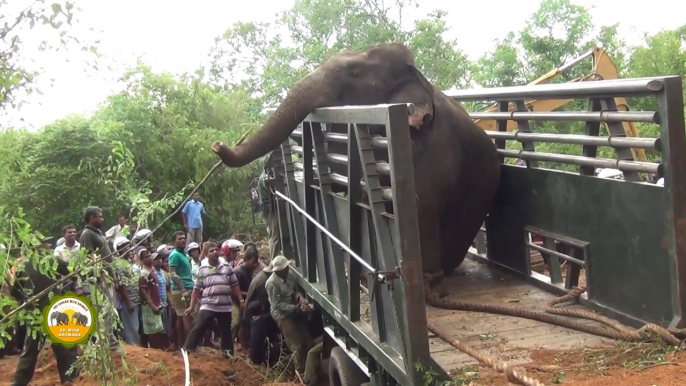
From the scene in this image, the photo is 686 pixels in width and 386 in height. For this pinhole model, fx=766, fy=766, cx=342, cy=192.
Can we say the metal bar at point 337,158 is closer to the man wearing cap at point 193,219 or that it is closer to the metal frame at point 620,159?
the metal frame at point 620,159

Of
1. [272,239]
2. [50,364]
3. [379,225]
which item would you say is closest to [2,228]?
[379,225]

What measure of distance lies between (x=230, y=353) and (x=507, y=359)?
5523 millimetres

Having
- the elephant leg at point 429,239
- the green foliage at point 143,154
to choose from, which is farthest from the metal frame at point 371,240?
the green foliage at point 143,154

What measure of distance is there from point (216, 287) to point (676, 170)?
19.4ft

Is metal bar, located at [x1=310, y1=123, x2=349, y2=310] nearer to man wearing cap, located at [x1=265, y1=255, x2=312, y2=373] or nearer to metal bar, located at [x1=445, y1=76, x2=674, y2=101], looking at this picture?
metal bar, located at [x1=445, y1=76, x2=674, y2=101]

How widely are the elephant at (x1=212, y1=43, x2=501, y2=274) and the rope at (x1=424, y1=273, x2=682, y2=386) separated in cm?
47

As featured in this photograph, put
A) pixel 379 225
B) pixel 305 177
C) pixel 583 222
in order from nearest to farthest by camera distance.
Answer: pixel 379 225
pixel 583 222
pixel 305 177

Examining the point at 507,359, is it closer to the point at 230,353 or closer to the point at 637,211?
the point at 637,211

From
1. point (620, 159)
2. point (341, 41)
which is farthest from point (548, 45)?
point (620, 159)

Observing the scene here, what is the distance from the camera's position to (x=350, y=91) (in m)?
5.87

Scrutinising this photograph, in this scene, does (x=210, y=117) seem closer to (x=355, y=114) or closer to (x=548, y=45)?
(x=548, y=45)

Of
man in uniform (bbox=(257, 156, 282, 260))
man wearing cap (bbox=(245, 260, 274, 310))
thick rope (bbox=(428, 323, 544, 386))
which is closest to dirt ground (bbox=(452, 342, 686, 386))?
thick rope (bbox=(428, 323, 544, 386))

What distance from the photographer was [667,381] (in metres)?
2.95
